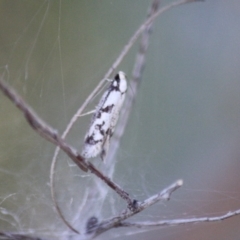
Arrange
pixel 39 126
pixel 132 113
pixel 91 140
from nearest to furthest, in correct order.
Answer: pixel 39 126 → pixel 91 140 → pixel 132 113

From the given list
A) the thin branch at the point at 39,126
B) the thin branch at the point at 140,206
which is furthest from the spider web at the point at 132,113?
the thin branch at the point at 39,126

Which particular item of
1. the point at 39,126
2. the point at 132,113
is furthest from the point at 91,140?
the point at 132,113

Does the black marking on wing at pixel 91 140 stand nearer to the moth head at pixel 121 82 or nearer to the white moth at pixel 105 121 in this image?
the white moth at pixel 105 121

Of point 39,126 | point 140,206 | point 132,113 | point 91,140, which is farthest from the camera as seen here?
point 132,113

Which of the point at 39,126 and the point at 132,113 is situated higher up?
the point at 132,113

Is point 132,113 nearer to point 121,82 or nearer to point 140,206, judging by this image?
point 121,82

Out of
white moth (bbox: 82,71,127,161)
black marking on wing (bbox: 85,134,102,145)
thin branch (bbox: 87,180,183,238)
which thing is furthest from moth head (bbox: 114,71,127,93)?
thin branch (bbox: 87,180,183,238)
